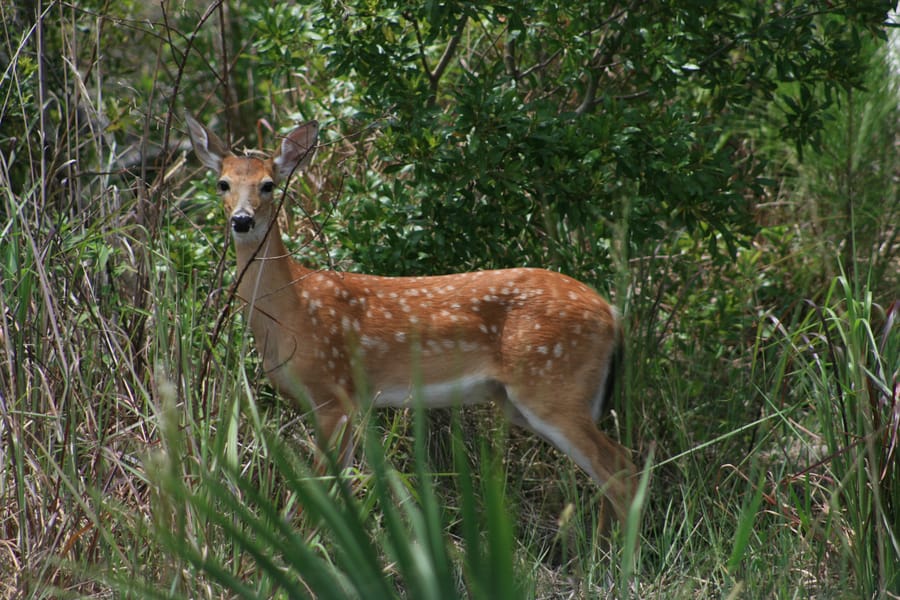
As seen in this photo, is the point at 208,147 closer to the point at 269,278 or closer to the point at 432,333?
the point at 269,278

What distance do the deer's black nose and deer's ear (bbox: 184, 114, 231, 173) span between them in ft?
1.70

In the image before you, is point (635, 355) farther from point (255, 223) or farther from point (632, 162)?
point (255, 223)

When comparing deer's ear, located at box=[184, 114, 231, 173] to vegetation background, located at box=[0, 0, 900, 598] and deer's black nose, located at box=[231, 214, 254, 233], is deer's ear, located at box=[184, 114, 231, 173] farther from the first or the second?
deer's black nose, located at box=[231, 214, 254, 233]

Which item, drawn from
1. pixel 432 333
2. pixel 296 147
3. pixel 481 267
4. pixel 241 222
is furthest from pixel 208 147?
pixel 481 267

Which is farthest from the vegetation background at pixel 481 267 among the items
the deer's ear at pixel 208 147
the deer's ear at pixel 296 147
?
the deer's ear at pixel 296 147

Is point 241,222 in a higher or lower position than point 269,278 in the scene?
higher

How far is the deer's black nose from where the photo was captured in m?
4.39

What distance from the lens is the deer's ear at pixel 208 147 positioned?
479cm

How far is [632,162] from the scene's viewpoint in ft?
16.1

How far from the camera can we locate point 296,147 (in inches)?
188

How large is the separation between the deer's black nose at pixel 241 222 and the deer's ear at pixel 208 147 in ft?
1.70

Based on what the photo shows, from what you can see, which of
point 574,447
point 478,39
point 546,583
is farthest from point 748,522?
point 478,39

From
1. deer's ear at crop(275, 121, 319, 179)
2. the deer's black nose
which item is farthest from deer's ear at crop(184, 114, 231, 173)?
the deer's black nose

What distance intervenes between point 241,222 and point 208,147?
1.94 feet
